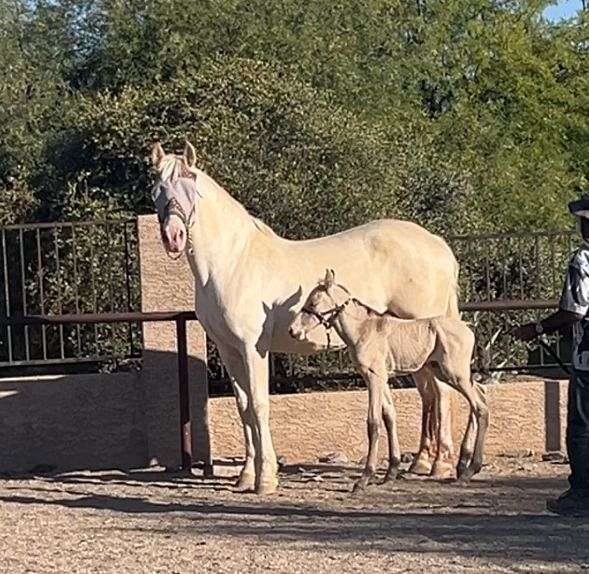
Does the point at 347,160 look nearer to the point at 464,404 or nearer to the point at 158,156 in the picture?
the point at 464,404

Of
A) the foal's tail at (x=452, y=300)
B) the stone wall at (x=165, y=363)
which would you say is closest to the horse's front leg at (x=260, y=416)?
the stone wall at (x=165, y=363)

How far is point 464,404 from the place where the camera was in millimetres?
11094

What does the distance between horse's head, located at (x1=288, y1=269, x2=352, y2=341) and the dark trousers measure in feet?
6.62

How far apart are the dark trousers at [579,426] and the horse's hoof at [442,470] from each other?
2070 millimetres

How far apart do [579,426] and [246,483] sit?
2831 mm

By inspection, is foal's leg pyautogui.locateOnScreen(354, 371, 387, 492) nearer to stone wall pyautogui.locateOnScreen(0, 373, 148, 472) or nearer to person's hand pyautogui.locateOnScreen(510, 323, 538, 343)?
person's hand pyautogui.locateOnScreen(510, 323, 538, 343)

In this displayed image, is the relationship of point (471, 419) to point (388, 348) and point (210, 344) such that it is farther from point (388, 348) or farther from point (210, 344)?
point (210, 344)

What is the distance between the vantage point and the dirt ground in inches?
275

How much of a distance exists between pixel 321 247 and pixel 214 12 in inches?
508

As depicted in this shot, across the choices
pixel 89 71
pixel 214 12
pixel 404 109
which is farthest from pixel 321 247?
pixel 404 109

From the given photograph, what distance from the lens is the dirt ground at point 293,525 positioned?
22.9ft

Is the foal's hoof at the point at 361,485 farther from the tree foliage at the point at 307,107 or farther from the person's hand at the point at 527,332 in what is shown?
the tree foliage at the point at 307,107

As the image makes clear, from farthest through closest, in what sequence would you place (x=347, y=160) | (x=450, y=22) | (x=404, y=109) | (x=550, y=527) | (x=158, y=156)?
(x=450, y=22) < (x=404, y=109) < (x=347, y=160) < (x=158, y=156) < (x=550, y=527)

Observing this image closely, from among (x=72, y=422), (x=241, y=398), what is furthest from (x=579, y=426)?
(x=72, y=422)
